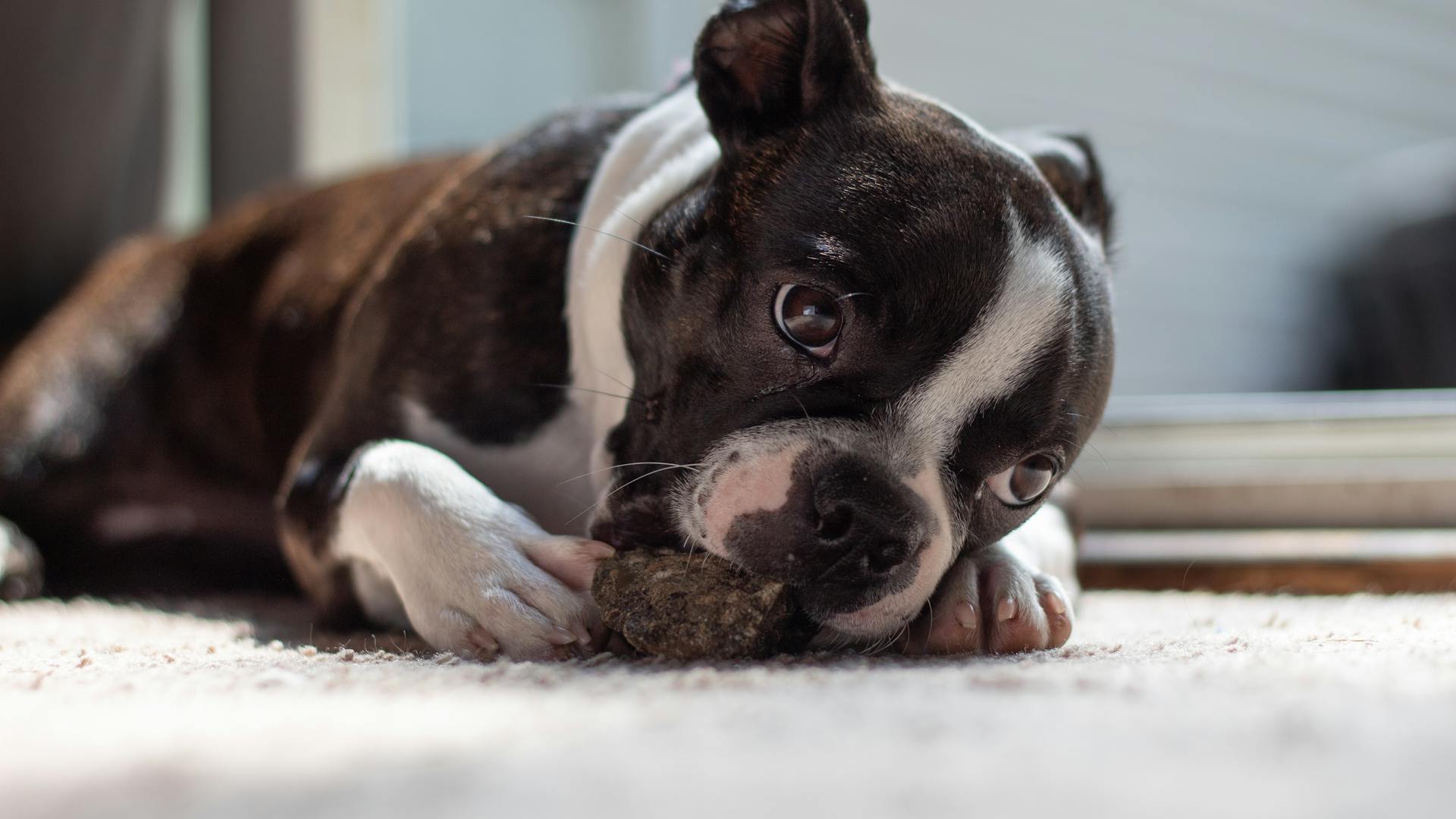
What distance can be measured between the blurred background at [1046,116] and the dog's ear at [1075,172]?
15 cm

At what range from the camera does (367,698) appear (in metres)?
1.00

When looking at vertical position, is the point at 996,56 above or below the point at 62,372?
above

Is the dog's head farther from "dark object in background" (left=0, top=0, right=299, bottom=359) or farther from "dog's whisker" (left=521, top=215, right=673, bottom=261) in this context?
"dark object in background" (left=0, top=0, right=299, bottom=359)

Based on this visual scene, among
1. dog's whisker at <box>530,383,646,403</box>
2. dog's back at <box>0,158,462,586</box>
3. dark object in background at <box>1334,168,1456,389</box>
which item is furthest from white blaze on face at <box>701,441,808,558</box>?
dark object in background at <box>1334,168,1456,389</box>

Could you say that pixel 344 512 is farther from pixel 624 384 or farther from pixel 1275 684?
pixel 1275 684

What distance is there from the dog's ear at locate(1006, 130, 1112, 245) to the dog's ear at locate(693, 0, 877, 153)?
40 centimetres

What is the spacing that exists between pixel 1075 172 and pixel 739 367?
79cm

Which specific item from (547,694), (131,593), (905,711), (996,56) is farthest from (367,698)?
(996,56)

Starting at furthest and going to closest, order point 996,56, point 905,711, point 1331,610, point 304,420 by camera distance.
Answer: point 996,56 < point 304,420 < point 1331,610 < point 905,711

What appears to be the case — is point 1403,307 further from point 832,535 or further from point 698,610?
point 698,610

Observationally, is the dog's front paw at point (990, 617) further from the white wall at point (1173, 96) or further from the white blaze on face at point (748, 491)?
the white wall at point (1173, 96)

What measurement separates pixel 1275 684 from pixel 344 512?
1.22 meters

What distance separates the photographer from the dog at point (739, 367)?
141 cm

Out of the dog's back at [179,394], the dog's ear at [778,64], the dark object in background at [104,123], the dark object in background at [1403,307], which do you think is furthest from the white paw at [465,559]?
the dark object in background at [1403,307]
